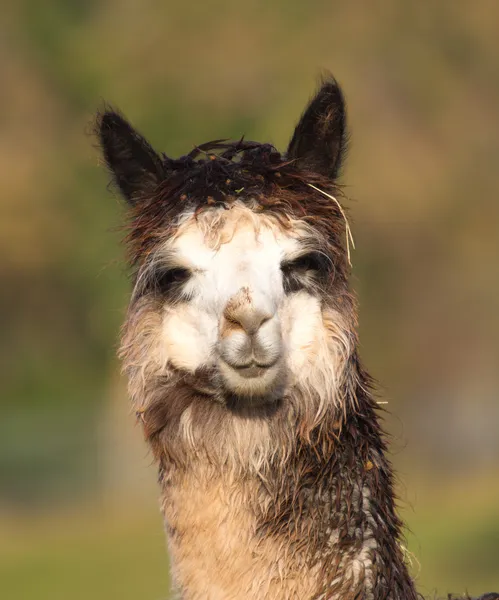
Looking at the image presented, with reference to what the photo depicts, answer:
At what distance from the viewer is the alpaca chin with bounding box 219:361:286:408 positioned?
131 inches

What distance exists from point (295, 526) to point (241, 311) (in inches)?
28.1

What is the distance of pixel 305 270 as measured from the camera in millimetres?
3564

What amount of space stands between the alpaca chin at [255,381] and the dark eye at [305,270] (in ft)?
0.97

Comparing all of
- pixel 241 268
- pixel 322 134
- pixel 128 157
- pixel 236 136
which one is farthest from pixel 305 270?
pixel 236 136

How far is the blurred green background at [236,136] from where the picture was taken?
15891mm

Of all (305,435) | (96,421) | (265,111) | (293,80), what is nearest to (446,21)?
(293,80)

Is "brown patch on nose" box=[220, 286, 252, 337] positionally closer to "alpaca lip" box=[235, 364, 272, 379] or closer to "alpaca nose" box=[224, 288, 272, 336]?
"alpaca nose" box=[224, 288, 272, 336]

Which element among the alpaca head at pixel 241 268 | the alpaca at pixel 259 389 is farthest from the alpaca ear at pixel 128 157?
the alpaca at pixel 259 389

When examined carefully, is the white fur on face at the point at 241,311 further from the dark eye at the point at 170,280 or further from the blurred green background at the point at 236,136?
the blurred green background at the point at 236,136

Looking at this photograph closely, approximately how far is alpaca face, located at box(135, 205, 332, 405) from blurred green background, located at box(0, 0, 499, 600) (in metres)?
11.3

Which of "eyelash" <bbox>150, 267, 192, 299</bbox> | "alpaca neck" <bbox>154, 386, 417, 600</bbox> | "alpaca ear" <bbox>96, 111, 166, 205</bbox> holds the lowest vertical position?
"alpaca neck" <bbox>154, 386, 417, 600</bbox>

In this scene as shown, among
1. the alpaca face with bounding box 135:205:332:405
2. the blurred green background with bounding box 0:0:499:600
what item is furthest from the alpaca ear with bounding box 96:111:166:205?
the blurred green background with bounding box 0:0:499:600

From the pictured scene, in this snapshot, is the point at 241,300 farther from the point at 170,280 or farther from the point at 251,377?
the point at 170,280

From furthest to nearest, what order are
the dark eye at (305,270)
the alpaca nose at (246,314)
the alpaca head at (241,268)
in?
the dark eye at (305,270) < the alpaca head at (241,268) < the alpaca nose at (246,314)
